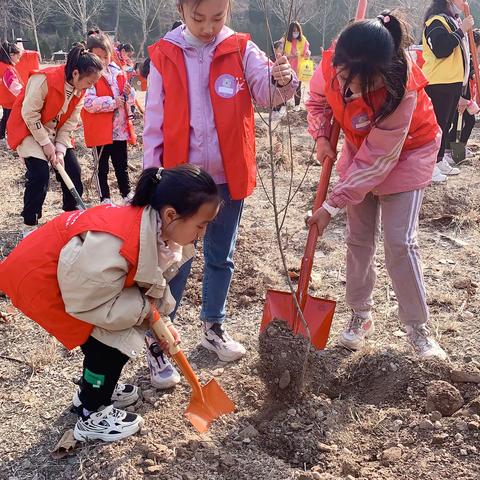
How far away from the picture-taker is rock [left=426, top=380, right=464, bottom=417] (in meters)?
2.33

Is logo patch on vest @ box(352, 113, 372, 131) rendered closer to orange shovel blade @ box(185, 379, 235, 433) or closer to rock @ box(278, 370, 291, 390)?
rock @ box(278, 370, 291, 390)

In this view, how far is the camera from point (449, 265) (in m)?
3.91

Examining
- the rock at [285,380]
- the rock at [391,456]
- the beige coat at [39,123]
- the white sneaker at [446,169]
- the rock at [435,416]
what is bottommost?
the rock at [391,456]

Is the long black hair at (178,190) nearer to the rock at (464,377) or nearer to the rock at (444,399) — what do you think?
the rock at (444,399)

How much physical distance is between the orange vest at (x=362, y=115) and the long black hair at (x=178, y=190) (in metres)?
0.79

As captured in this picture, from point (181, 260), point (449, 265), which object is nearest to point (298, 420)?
point (181, 260)

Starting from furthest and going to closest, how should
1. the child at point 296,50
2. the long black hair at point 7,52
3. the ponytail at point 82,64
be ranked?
the child at point 296,50 → the long black hair at point 7,52 → the ponytail at point 82,64

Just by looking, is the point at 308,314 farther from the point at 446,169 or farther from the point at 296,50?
the point at 296,50

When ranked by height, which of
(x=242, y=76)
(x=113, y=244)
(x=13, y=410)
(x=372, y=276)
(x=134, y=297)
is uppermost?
(x=242, y=76)

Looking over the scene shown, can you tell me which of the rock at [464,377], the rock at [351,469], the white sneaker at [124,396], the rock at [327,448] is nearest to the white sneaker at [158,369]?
the white sneaker at [124,396]

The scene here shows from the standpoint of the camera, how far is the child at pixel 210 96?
230 centimetres

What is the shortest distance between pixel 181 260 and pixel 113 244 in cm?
43

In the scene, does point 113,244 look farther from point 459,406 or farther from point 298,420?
point 459,406

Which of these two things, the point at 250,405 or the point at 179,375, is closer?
the point at 250,405
